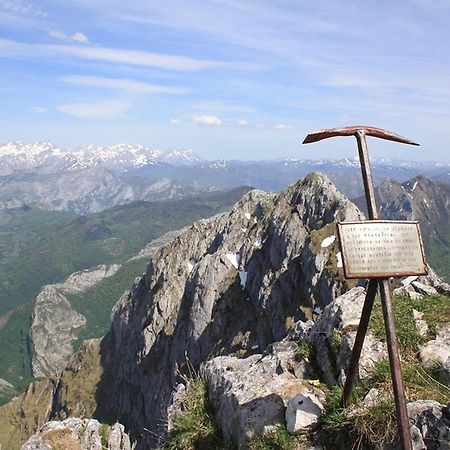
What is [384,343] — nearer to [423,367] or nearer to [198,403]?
[423,367]

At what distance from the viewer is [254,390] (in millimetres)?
14430

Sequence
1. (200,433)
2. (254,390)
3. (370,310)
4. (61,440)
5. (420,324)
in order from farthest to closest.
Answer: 1. (61,440)
2. (420,324)
3. (254,390)
4. (200,433)
5. (370,310)

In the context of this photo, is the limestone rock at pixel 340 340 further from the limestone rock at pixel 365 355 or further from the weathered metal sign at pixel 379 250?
the weathered metal sign at pixel 379 250

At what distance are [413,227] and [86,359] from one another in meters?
158

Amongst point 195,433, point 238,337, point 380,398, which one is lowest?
point 238,337

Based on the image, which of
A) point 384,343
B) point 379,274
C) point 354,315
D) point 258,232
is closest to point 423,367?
point 384,343

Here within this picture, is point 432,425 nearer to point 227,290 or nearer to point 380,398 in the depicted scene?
point 380,398

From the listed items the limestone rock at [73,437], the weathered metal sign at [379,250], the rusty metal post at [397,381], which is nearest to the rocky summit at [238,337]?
the limestone rock at [73,437]

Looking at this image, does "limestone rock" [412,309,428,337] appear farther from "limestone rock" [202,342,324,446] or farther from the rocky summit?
"limestone rock" [202,342,324,446]

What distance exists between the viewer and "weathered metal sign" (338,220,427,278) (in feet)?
32.1

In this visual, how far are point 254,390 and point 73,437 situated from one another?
1682 centimetres

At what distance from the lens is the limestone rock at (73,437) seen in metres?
24.9

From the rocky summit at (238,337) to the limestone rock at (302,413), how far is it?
29 mm

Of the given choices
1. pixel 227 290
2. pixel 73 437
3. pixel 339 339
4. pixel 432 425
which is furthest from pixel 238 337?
pixel 432 425
